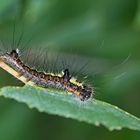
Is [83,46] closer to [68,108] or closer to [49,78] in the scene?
[49,78]

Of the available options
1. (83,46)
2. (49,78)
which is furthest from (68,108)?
(83,46)

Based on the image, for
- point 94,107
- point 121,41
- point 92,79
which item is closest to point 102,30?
point 121,41

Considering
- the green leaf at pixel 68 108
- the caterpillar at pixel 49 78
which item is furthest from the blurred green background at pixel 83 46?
the green leaf at pixel 68 108

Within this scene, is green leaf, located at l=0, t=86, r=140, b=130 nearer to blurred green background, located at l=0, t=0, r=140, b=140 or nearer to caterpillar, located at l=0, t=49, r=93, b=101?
caterpillar, located at l=0, t=49, r=93, b=101

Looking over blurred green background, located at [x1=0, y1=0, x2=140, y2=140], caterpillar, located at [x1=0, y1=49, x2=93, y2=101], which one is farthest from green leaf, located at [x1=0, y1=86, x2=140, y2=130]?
blurred green background, located at [x1=0, y1=0, x2=140, y2=140]

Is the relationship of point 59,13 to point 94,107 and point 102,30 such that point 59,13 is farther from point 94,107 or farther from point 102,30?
point 94,107

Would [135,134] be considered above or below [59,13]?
below

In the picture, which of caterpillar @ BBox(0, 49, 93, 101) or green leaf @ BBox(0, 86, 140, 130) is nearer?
green leaf @ BBox(0, 86, 140, 130)
